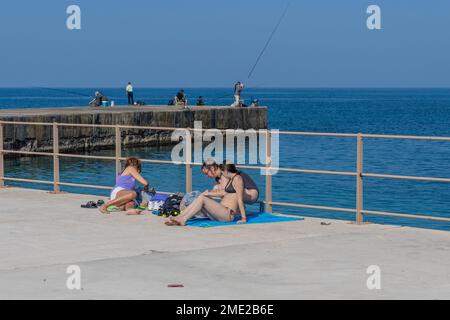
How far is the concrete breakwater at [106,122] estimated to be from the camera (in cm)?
3953

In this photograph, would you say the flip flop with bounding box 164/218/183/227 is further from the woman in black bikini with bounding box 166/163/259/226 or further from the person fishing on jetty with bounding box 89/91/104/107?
the person fishing on jetty with bounding box 89/91/104/107

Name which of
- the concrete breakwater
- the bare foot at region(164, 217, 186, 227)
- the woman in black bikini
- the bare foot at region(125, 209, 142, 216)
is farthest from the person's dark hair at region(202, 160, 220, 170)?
the concrete breakwater

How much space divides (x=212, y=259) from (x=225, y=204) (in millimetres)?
2528

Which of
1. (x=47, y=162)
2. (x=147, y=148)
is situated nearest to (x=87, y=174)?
(x=47, y=162)

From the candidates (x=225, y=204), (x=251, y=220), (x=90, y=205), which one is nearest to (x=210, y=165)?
(x=225, y=204)

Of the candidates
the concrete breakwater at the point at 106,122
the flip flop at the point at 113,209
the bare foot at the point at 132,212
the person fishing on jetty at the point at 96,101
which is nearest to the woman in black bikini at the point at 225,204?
the bare foot at the point at 132,212

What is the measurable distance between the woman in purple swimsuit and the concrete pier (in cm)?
21

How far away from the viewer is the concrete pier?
7875 millimetres

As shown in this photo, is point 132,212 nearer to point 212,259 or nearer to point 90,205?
point 90,205

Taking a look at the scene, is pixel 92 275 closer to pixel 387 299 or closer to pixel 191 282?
pixel 191 282

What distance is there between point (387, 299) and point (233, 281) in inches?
54.3

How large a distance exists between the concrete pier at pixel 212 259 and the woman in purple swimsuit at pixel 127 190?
21cm

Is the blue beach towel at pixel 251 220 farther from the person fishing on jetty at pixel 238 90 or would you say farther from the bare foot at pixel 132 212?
the person fishing on jetty at pixel 238 90

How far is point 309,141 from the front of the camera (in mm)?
56562
